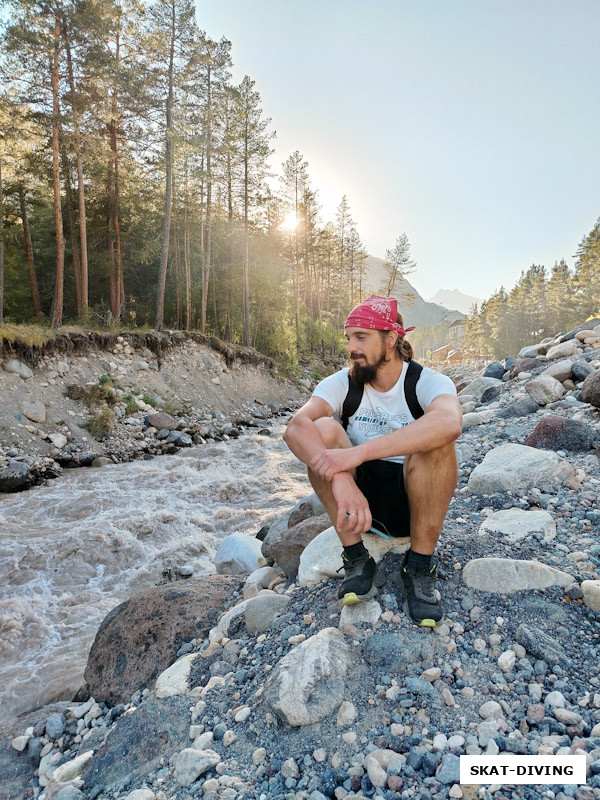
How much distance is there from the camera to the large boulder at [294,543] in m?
3.52

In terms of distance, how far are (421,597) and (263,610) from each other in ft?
3.49

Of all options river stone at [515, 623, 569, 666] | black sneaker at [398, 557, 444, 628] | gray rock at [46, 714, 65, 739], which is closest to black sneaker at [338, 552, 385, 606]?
black sneaker at [398, 557, 444, 628]

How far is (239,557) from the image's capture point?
4.32 metres

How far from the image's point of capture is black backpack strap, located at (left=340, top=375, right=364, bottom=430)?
2.69m

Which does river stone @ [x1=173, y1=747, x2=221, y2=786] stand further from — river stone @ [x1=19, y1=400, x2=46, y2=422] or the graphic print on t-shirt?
river stone @ [x1=19, y1=400, x2=46, y2=422]

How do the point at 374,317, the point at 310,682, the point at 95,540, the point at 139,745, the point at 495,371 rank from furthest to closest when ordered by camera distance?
1. the point at 495,371
2. the point at 95,540
3. the point at 374,317
4. the point at 139,745
5. the point at 310,682

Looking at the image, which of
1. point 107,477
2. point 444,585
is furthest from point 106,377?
point 444,585

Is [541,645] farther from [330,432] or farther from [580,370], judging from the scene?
[580,370]

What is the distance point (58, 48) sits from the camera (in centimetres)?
1182

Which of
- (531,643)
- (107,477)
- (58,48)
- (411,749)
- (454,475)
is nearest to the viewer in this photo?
(411,749)

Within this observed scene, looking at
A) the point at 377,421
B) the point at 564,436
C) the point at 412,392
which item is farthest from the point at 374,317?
the point at 564,436

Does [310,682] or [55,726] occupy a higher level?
[310,682]

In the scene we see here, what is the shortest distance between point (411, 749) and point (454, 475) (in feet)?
Result: 4.04

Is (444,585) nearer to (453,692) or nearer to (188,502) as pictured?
(453,692)
